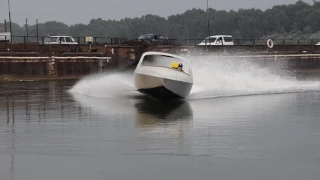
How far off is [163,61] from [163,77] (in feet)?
7.73

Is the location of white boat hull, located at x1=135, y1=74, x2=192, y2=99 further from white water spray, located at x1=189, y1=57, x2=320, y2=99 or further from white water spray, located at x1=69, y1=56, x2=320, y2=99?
white water spray, located at x1=189, y1=57, x2=320, y2=99

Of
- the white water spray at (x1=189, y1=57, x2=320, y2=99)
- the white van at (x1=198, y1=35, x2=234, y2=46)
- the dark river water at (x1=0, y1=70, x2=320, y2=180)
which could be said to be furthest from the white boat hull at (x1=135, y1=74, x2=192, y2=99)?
the white van at (x1=198, y1=35, x2=234, y2=46)

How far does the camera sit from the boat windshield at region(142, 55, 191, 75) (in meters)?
34.0

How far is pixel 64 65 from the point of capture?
54.8 metres

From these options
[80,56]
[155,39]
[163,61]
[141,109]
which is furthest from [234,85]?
[155,39]

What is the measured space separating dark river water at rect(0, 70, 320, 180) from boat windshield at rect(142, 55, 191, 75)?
66.3 inches

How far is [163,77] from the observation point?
3209 centimetres

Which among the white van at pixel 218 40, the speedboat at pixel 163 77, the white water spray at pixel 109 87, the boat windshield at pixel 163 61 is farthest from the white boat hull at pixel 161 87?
the white van at pixel 218 40

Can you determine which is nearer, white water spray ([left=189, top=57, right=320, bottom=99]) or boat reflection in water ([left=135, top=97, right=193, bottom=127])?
boat reflection in water ([left=135, top=97, right=193, bottom=127])

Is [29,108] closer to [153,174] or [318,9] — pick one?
[153,174]

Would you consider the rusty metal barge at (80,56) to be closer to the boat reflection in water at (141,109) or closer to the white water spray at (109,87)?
the white water spray at (109,87)

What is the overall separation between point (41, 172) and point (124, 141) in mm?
4617

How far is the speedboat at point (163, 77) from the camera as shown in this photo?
106ft

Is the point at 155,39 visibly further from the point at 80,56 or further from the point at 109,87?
the point at 109,87
